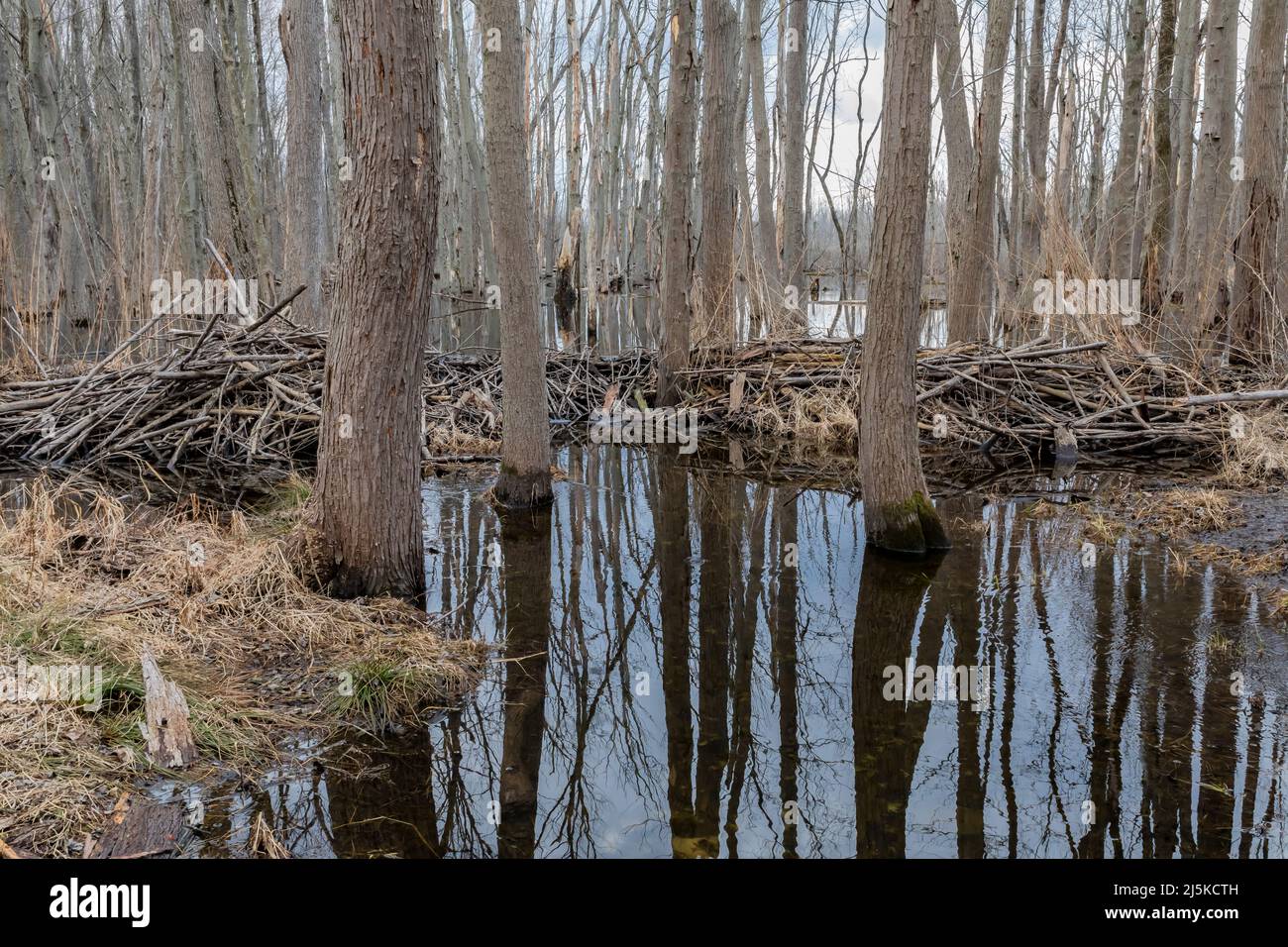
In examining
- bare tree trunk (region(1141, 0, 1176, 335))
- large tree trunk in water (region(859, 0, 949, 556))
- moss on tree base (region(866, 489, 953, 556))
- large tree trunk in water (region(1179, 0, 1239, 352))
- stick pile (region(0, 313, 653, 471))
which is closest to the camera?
large tree trunk in water (region(859, 0, 949, 556))

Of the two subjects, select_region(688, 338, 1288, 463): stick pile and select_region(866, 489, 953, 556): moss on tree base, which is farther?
select_region(688, 338, 1288, 463): stick pile

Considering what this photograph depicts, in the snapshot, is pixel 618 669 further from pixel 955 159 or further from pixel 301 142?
pixel 955 159

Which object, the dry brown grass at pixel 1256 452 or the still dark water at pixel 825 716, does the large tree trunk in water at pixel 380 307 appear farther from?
the dry brown grass at pixel 1256 452

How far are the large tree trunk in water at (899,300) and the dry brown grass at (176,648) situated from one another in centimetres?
314

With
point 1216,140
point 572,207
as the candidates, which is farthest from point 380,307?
point 572,207

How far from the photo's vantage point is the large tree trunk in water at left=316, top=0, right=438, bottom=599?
17.1 feet

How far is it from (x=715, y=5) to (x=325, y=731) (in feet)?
31.2

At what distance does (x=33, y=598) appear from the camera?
4773 mm

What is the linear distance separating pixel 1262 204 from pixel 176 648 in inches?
447

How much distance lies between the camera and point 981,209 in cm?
1228

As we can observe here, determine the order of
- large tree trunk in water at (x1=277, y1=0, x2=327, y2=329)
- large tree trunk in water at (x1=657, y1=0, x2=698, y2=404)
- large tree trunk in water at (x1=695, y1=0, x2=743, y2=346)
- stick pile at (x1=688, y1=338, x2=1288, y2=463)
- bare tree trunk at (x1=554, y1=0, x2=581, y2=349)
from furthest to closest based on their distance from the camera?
bare tree trunk at (x1=554, y1=0, x2=581, y2=349), large tree trunk in water at (x1=277, y1=0, x2=327, y2=329), large tree trunk in water at (x1=695, y1=0, x2=743, y2=346), large tree trunk in water at (x1=657, y1=0, x2=698, y2=404), stick pile at (x1=688, y1=338, x2=1288, y2=463)

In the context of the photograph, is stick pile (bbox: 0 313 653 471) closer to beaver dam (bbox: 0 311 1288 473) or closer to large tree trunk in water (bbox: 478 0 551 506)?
beaver dam (bbox: 0 311 1288 473)

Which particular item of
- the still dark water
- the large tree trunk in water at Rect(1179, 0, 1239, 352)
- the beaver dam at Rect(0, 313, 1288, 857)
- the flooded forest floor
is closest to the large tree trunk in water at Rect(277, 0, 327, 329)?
the beaver dam at Rect(0, 313, 1288, 857)

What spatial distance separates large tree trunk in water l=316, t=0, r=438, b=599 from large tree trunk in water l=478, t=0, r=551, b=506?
1.63 metres
